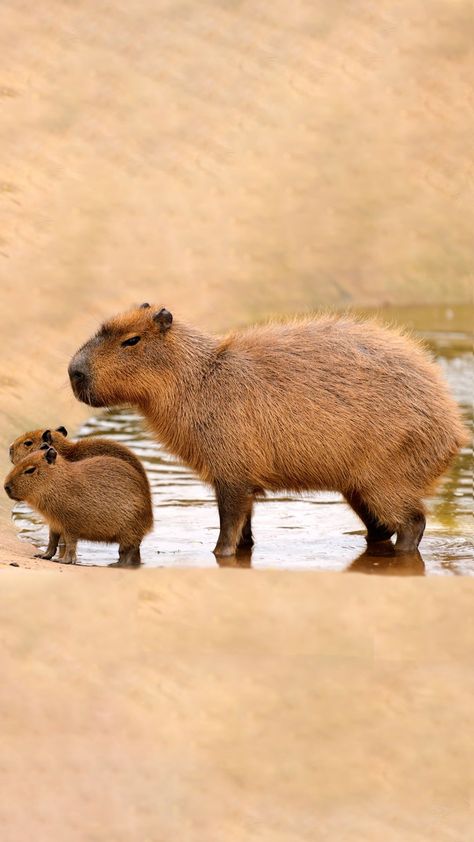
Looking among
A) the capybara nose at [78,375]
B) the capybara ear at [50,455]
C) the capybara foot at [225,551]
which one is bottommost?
the capybara foot at [225,551]

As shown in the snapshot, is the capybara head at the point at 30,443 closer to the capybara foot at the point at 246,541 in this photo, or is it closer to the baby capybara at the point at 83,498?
the baby capybara at the point at 83,498

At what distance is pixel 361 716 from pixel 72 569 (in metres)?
1.84

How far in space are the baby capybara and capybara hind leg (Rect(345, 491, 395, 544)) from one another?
1.07m

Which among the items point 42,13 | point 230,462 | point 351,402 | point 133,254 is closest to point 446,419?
point 351,402

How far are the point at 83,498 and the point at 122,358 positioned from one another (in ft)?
2.30

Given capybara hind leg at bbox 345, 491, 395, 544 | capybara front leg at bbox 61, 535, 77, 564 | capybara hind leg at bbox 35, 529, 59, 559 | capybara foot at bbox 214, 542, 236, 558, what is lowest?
capybara hind leg at bbox 35, 529, 59, 559

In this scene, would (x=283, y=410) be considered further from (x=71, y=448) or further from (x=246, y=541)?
(x=71, y=448)

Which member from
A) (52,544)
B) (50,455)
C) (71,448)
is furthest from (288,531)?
(50,455)

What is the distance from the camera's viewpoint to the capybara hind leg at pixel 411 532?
727cm

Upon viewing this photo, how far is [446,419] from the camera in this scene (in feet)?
23.7

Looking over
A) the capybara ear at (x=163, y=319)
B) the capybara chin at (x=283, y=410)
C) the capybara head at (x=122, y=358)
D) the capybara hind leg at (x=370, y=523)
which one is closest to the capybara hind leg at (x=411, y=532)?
the capybara chin at (x=283, y=410)

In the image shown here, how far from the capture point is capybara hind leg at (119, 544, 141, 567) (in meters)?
7.13

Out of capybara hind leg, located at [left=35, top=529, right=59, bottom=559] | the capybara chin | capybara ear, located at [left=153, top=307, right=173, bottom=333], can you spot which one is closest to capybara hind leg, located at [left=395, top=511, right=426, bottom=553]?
the capybara chin

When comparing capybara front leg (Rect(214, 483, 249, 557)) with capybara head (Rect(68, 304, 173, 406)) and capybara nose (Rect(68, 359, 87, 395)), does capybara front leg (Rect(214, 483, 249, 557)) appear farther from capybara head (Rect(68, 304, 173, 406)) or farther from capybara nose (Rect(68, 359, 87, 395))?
capybara nose (Rect(68, 359, 87, 395))
